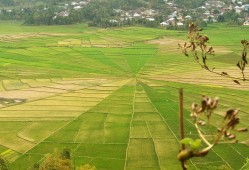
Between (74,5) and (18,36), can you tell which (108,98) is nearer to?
(18,36)

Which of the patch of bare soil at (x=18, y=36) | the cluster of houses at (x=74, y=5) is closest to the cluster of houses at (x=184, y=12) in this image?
the cluster of houses at (x=74, y=5)

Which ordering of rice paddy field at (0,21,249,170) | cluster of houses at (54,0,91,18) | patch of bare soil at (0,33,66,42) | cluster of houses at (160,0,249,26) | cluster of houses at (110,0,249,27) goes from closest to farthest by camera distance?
rice paddy field at (0,21,249,170) → patch of bare soil at (0,33,66,42) → cluster of houses at (160,0,249,26) → cluster of houses at (110,0,249,27) → cluster of houses at (54,0,91,18)

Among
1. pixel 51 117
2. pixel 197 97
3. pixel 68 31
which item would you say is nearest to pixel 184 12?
pixel 68 31

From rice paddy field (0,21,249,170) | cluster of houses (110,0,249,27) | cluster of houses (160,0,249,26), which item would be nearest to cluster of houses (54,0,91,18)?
cluster of houses (110,0,249,27)

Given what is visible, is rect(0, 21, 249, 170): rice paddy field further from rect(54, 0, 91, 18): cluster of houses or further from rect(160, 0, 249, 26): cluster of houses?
rect(54, 0, 91, 18): cluster of houses

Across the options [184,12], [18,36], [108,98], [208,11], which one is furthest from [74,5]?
[108,98]

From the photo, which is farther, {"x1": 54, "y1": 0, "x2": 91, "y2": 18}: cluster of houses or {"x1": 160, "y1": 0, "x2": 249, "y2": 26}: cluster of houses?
{"x1": 54, "y1": 0, "x2": 91, "y2": 18}: cluster of houses

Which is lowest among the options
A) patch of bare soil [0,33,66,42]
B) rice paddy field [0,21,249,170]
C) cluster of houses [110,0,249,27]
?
rice paddy field [0,21,249,170]

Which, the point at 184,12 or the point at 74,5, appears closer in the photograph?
the point at 184,12

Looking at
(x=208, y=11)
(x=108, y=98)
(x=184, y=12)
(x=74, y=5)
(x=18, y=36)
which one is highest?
(x=74, y=5)
